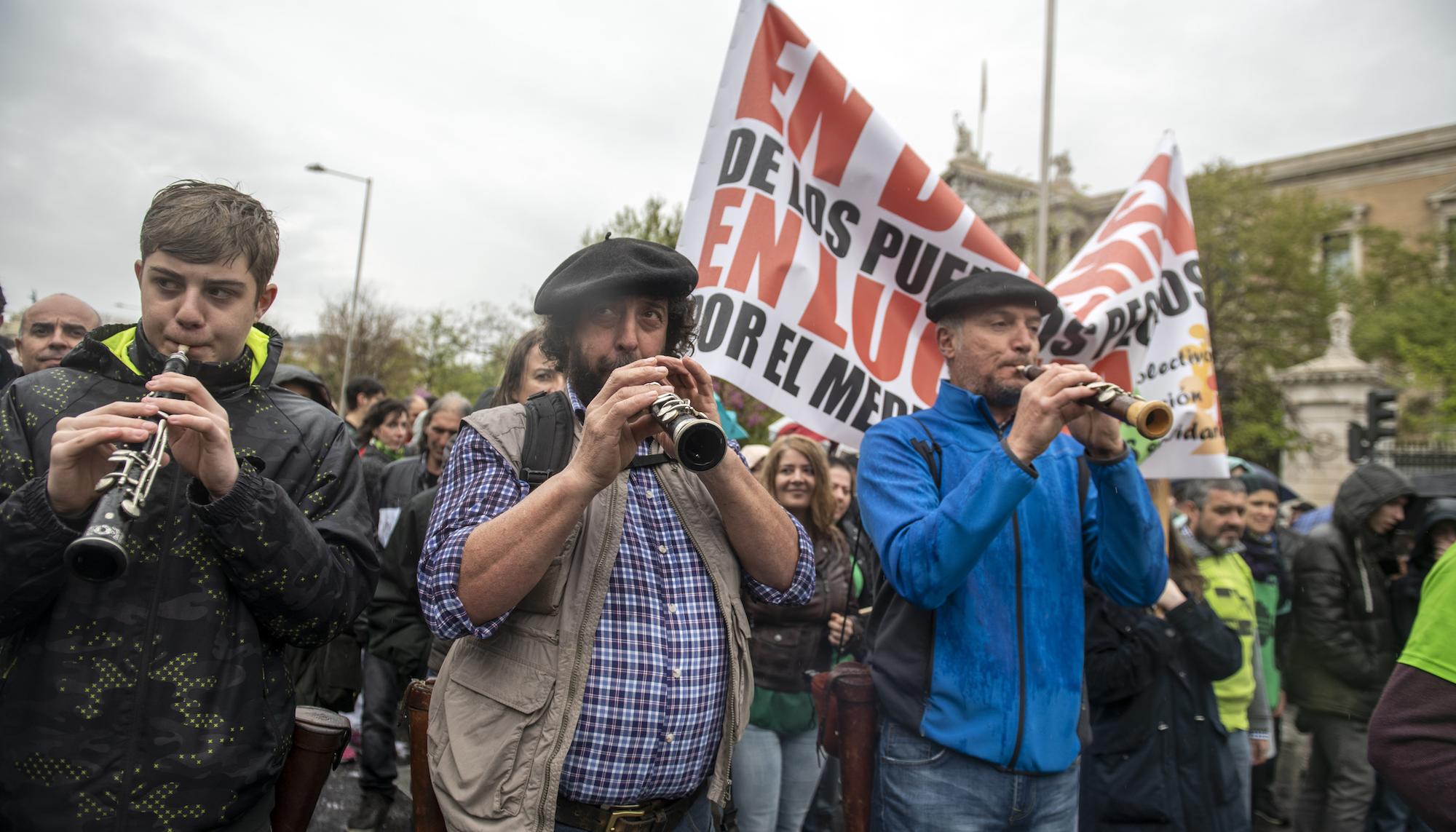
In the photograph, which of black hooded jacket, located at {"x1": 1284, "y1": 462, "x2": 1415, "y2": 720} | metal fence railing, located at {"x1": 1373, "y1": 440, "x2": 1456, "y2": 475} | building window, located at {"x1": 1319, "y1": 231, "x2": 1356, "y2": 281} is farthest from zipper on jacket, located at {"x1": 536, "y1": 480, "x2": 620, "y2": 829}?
building window, located at {"x1": 1319, "y1": 231, "x2": 1356, "y2": 281}

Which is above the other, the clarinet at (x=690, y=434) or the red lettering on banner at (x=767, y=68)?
the red lettering on banner at (x=767, y=68)

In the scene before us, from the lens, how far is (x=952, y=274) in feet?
13.8

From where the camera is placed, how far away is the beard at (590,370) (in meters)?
2.19

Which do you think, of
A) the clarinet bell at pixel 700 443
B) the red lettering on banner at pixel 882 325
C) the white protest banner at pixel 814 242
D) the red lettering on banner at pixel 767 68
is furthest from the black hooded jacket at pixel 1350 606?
the clarinet bell at pixel 700 443

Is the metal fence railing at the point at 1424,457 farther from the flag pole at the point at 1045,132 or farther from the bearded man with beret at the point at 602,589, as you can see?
the bearded man with beret at the point at 602,589

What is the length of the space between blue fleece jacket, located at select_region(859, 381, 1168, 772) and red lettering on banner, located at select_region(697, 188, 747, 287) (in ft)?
3.50

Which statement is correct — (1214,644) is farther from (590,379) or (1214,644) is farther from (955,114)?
(955,114)

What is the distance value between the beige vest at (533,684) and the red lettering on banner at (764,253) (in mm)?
1727

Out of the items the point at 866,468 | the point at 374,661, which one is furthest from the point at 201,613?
the point at 374,661

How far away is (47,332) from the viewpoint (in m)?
4.34

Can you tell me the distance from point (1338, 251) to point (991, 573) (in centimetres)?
3930

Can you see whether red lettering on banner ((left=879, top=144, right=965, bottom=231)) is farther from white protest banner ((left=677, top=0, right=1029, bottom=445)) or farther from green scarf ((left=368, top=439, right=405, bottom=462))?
green scarf ((left=368, top=439, right=405, bottom=462))

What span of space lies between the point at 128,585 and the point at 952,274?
3321mm

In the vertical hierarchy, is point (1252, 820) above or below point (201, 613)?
below
